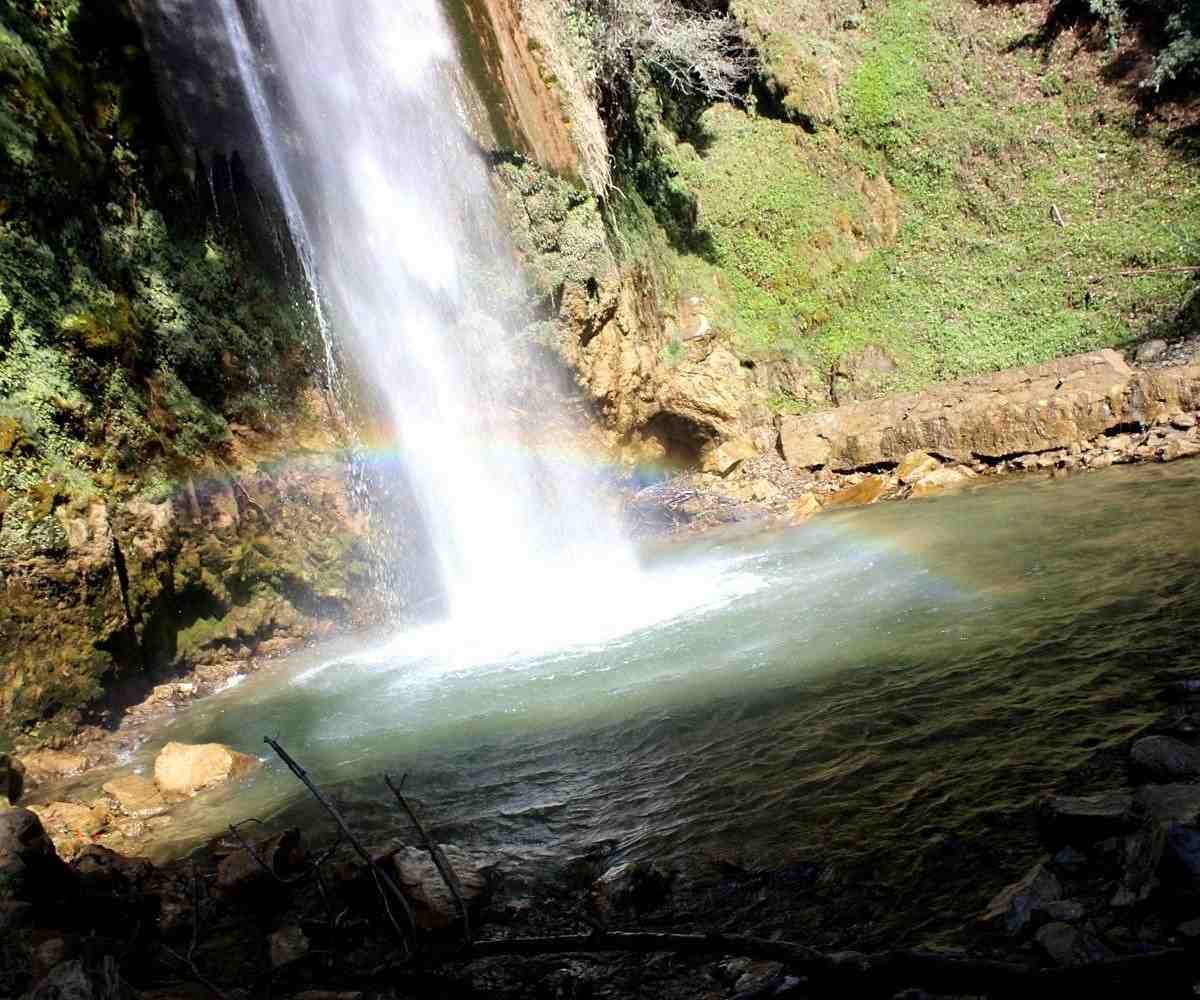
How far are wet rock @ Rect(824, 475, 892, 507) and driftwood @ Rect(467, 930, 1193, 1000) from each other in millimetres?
12620

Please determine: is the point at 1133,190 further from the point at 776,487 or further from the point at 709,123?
the point at 776,487

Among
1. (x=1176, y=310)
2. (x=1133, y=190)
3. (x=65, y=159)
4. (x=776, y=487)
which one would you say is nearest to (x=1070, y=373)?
(x=1176, y=310)

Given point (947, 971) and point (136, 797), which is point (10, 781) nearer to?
point (136, 797)

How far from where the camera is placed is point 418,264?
533 inches

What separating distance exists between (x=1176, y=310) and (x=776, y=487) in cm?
842

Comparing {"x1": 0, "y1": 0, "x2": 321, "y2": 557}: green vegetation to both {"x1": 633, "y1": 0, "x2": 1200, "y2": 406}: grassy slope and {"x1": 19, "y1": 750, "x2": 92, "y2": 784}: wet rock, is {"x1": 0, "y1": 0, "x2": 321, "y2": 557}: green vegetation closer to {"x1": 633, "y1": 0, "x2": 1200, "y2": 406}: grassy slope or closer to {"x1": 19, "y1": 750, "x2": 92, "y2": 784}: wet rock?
{"x1": 19, "y1": 750, "x2": 92, "y2": 784}: wet rock

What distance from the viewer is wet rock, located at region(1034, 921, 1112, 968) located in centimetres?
208

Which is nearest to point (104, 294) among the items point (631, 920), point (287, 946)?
point (287, 946)

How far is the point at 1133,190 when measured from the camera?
60.3 ft

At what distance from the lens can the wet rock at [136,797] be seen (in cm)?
592

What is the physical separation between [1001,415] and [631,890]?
1285 cm

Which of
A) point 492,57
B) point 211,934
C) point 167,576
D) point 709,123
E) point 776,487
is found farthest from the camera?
point 709,123

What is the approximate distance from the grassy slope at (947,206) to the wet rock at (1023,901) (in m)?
16.2

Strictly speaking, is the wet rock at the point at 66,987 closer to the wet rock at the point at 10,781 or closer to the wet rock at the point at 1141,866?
the wet rock at the point at 1141,866
